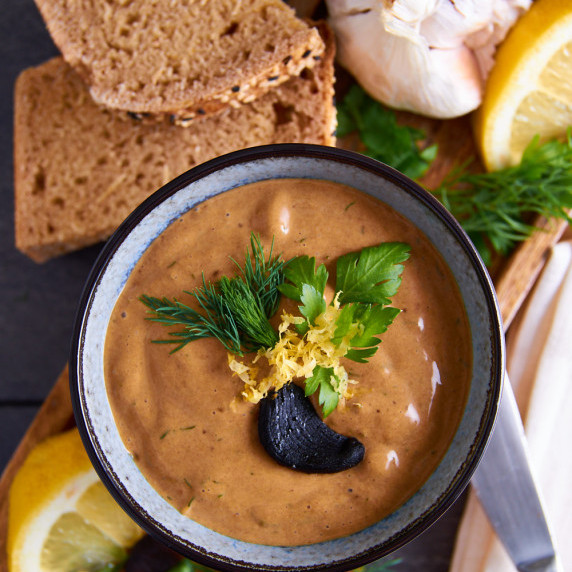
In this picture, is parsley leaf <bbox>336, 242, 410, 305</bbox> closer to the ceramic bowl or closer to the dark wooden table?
the ceramic bowl

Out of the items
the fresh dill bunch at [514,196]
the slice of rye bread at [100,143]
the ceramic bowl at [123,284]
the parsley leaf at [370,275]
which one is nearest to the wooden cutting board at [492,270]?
the fresh dill bunch at [514,196]

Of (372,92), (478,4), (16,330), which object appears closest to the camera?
(478,4)

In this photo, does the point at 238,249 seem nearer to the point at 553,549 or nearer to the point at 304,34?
the point at 304,34

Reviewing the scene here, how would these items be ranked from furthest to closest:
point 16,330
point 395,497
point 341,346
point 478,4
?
point 16,330
point 478,4
point 395,497
point 341,346

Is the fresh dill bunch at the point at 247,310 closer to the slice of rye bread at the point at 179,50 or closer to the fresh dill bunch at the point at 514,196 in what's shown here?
the slice of rye bread at the point at 179,50

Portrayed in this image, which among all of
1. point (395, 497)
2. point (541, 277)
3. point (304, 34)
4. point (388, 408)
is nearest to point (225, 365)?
point (388, 408)

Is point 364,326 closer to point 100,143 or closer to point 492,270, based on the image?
point 492,270
